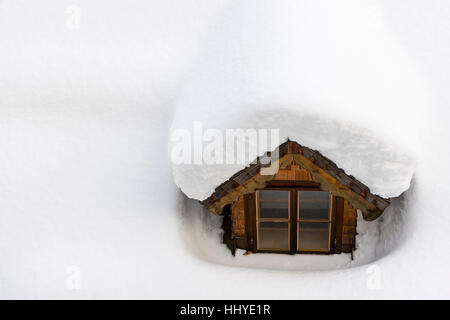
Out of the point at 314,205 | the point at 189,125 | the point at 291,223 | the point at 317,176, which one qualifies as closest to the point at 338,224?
the point at 314,205

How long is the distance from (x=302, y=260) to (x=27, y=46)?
4.27m

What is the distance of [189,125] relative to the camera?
176 inches

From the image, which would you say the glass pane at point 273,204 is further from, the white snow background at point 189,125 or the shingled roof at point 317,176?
the shingled roof at point 317,176

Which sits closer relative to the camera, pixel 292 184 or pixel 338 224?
pixel 292 184

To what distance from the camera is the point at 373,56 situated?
184 inches

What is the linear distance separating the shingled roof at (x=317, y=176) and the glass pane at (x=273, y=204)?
838 millimetres

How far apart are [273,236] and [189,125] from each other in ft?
5.92

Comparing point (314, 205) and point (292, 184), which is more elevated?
point (292, 184)

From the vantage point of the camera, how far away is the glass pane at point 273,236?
5.36m

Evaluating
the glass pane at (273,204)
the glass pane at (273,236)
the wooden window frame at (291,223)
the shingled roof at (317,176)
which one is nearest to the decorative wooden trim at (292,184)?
the wooden window frame at (291,223)

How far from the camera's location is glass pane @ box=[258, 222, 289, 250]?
5.36 metres

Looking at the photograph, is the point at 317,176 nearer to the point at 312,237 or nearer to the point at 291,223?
the point at 291,223
